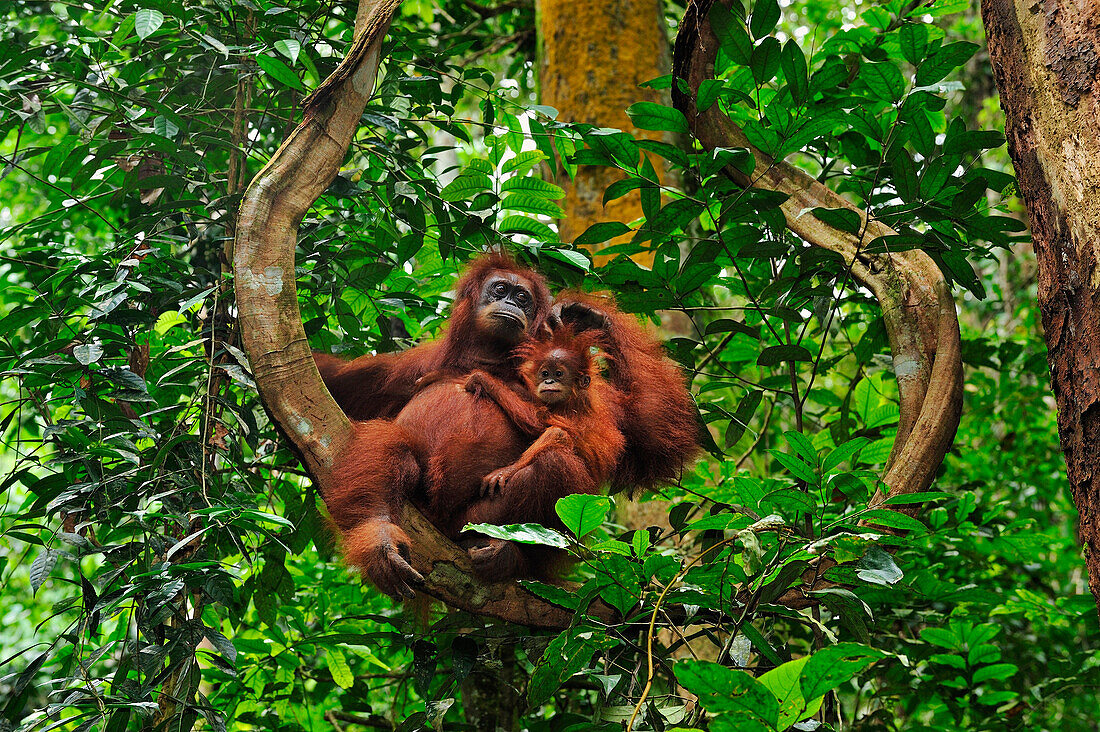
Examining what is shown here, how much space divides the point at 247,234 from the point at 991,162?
7.56 meters

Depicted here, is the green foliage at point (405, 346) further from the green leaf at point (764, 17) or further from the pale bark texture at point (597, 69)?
the pale bark texture at point (597, 69)

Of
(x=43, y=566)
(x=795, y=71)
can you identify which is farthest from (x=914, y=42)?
(x=43, y=566)

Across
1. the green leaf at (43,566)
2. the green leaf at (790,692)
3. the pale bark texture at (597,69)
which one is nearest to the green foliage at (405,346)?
the green leaf at (43,566)

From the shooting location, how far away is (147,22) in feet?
7.54

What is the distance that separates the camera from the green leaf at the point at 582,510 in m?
1.63

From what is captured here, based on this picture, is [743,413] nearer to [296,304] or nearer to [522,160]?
[522,160]

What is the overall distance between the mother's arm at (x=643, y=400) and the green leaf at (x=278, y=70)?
110cm

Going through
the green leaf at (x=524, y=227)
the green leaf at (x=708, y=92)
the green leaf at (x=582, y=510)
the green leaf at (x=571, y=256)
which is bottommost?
the green leaf at (x=582, y=510)

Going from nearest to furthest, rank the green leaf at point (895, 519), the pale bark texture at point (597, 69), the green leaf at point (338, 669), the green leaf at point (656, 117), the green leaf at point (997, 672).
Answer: the green leaf at point (895, 519)
the green leaf at point (656, 117)
the green leaf at point (997, 672)
the green leaf at point (338, 669)
the pale bark texture at point (597, 69)

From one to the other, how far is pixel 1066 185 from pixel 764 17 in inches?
41.9

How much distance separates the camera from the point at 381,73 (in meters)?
3.15

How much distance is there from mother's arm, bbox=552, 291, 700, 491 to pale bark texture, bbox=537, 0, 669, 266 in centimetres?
114

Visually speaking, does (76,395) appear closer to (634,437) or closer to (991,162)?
Answer: (634,437)

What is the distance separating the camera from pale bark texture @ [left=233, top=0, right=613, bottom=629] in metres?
2.08
